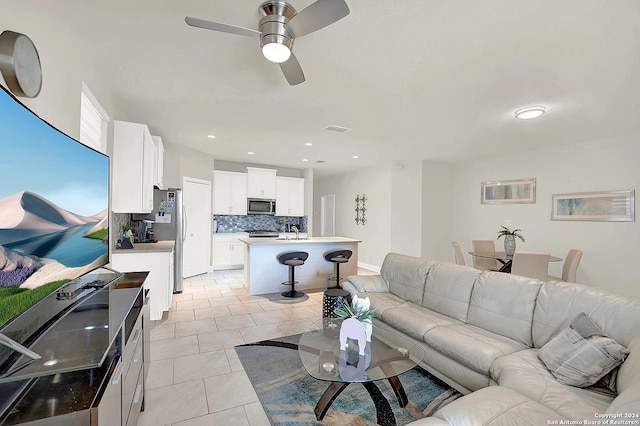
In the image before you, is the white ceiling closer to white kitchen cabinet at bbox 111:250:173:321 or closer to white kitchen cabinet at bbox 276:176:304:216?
white kitchen cabinet at bbox 111:250:173:321

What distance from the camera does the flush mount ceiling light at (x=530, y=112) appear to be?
336 centimetres

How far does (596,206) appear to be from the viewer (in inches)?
182

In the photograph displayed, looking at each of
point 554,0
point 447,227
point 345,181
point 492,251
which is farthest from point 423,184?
point 554,0

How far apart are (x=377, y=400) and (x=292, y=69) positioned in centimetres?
249

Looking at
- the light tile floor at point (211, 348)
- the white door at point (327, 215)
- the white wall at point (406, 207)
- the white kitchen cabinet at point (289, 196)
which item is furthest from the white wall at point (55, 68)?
the white door at point (327, 215)

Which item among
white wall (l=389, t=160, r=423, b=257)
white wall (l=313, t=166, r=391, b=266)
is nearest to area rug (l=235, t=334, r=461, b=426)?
white wall (l=389, t=160, r=423, b=257)

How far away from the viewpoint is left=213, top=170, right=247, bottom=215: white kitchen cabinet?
7.08 m

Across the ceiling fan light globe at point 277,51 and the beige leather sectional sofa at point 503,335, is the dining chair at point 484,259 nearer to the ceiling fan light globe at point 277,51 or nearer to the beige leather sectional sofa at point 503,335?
the beige leather sectional sofa at point 503,335

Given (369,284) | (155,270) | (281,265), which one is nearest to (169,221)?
(155,270)

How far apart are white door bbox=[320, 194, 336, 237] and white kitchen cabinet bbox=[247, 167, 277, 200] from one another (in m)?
2.48

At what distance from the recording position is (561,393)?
1.57m

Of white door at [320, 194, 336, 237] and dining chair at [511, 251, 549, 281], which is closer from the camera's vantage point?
dining chair at [511, 251, 549, 281]

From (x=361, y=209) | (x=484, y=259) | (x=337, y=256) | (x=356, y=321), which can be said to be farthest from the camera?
(x=361, y=209)

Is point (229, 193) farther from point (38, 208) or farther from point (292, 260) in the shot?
point (38, 208)
